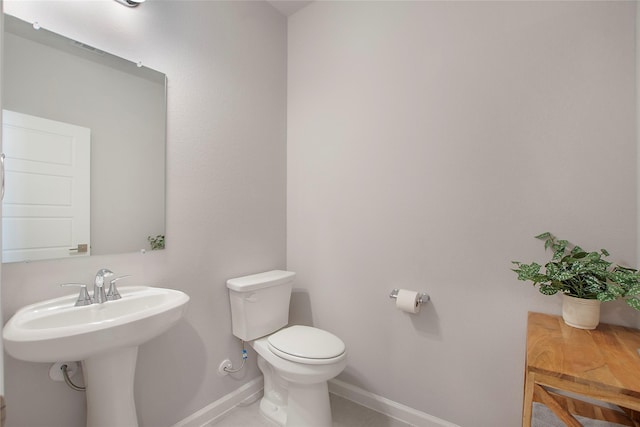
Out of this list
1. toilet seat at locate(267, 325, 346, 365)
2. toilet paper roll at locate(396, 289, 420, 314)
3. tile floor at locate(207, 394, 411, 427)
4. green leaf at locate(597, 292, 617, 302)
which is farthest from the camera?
tile floor at locate(207, 394, 411, 427)

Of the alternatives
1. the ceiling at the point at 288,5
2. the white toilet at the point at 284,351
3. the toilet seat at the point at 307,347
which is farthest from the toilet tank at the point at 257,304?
the ceiling at the point at 288,5

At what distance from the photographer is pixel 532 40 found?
1392mm

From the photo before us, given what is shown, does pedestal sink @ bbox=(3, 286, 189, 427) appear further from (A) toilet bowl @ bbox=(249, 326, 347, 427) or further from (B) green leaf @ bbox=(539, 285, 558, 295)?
(B) green leaf @ bbox=(539, 285, 558, 295)

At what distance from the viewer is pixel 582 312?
45.9 inches

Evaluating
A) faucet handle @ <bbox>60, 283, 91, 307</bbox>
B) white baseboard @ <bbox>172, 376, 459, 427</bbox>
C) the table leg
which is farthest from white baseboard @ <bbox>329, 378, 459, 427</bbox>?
faucet handle @ <bbox>60, 283, 91, 307</bbox>

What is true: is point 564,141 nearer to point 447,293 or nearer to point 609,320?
point 609,320

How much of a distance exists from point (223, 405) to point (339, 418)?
69cm

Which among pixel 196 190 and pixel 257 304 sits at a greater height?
pixel 196 190

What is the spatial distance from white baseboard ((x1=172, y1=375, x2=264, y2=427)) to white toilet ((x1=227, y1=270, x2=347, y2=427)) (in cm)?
13

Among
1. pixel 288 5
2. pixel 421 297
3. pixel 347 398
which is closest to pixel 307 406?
pixel 347 398

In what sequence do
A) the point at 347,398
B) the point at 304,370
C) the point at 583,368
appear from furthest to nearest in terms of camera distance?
the point at 347,398
the point at 304,370
the point at 583,368

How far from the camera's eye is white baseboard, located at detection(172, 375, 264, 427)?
1.67 m

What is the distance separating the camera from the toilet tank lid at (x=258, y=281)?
1734 millimetres

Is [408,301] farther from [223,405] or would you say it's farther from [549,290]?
[223,405]
